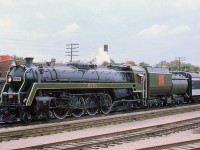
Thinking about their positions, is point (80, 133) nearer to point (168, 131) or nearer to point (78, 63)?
point (168, 131)

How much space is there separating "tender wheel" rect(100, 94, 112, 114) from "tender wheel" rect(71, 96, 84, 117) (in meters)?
1.53

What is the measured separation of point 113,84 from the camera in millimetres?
20531

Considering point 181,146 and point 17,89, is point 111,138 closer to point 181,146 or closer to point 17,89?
point 181,146

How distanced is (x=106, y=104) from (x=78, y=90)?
2180mm

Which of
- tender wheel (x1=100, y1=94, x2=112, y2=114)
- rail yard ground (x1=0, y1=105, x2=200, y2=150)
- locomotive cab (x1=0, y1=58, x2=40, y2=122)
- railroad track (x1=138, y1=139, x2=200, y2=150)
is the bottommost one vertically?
rail yard ground (x1=0, y1=105, x2=200, y2=150)

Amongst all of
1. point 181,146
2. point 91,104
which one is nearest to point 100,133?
point 181,146

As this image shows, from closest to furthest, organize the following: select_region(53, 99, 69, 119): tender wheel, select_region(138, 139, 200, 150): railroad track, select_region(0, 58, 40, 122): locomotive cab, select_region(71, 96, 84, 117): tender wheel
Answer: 1. select_region(138, 139, 200, 150): railroad track
2. select_region(0, 58, 40, 122): locomotive cab
3. select_region(53, 99, 69, 119): tender wheel
4. select_region(71, 96, 84, 117): tender wheel

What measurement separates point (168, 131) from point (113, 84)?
7.35 meters

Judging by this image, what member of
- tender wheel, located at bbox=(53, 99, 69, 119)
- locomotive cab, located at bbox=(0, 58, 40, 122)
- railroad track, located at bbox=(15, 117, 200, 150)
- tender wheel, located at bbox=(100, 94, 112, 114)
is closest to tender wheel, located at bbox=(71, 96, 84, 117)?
tender wheel, located at bbox=(53, 99, 69, 119)

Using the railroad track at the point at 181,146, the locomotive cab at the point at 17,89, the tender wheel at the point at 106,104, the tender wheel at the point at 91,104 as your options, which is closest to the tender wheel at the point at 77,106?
the tender wheel at the point at 91,104

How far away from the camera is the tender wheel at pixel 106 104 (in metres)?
19.9

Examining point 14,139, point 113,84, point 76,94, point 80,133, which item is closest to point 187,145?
point 80,133

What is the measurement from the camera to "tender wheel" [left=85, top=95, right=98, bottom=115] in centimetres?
1902

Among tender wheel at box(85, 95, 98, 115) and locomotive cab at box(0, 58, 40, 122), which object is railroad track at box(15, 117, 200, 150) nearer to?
tender wheel at box(85, 95, 98, 115)
